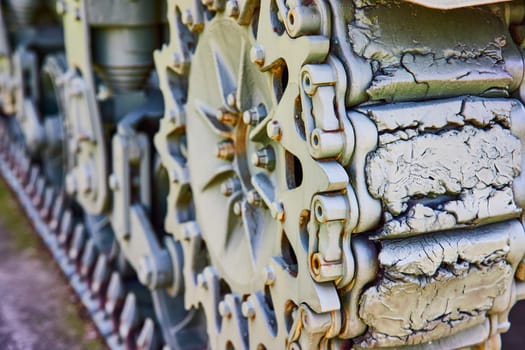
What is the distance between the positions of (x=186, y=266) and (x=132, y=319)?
0.31 metres

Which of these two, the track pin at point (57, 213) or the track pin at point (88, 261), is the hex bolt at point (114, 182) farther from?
the track pin at point (57, 213)

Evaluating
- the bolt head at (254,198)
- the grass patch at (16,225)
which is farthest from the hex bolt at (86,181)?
the bolt head at (254,198)

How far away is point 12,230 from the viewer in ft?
8.52

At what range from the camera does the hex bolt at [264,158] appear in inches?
48.6

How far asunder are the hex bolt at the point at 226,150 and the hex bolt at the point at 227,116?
0.13 ft

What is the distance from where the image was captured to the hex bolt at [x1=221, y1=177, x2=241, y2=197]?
140 cm

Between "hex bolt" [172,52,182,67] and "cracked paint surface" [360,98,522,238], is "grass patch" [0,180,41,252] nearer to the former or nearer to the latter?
"hex bolt" [172,52,182,67]

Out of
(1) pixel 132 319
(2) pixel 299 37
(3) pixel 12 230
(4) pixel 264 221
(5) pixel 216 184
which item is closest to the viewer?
(2) pixel 299 37

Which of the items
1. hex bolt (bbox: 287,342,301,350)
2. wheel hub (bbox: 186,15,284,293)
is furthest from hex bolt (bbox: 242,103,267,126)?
hex bolt (bbox: 287,342,301,350)

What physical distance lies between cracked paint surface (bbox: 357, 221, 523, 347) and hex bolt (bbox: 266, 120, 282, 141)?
0.71 ft

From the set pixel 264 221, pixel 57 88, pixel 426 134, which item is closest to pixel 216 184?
Result: pixel 264 221

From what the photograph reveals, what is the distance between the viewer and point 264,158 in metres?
1.23

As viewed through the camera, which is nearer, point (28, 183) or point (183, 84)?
point (183, 84)

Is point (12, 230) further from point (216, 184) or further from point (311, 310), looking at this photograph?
point (311, 310)
